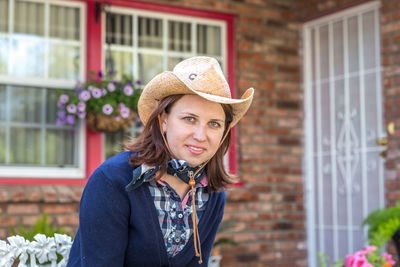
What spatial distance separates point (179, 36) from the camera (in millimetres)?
5258

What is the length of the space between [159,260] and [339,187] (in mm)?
3407

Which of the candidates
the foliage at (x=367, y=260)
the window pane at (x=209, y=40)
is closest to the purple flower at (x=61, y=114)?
the window pane at (x=209, y=40)

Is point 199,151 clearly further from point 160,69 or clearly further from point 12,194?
point 160,69

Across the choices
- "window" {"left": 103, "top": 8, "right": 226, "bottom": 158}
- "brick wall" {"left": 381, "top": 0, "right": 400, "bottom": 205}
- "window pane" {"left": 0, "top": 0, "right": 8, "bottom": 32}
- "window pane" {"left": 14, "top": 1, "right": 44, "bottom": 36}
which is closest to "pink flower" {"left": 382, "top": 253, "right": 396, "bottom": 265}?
"brick wall" {"left": 381, "top": 0, "right": 400, "bottom": 205}

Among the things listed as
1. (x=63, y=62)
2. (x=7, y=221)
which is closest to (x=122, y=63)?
(x=63, y=62)

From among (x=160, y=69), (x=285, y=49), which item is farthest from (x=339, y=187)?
(x=160, y=69)

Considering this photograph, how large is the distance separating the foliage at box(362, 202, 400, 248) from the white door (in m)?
0.78

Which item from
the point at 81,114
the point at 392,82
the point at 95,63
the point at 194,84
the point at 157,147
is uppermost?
the point at 95,63

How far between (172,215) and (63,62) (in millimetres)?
3054

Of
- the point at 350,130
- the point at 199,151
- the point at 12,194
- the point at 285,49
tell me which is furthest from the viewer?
the point at 285,49

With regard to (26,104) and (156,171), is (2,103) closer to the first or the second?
(26,104)

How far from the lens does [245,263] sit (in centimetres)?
522

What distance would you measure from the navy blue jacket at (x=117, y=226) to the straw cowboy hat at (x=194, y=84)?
0.82 feet

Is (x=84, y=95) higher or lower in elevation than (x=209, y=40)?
lower
